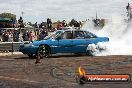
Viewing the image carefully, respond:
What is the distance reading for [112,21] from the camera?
27.6 m

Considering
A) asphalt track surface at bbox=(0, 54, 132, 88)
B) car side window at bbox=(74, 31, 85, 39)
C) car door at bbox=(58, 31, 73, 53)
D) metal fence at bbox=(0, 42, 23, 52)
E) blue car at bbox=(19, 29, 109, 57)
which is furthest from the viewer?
metal fence at bbox=(0, 42, 23, 52)

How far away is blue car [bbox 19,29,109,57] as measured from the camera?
19.2 m

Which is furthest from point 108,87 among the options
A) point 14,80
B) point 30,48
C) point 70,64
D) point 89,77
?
point 30,48

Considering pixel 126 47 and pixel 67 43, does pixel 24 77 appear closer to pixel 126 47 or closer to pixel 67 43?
pixel 67 43

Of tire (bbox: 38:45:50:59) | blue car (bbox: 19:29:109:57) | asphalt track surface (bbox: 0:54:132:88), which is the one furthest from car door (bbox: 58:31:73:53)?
asphalt track surface (bbox: 0:54:132:88)

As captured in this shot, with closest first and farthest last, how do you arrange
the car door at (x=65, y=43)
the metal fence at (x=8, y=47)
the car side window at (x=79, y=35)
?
the car door at (x=65, y=43), the car side window at (x=79, y=35), the metal fence at (x=8, y=47)

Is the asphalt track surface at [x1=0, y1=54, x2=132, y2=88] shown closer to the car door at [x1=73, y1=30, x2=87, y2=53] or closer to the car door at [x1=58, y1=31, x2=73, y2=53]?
the car door at [x1=58, y1=31, x2=73, y2=53]

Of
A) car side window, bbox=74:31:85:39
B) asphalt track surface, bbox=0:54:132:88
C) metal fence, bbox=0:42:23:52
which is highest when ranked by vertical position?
car side window, bbox=74:31:85:39

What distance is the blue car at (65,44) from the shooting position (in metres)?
19.2

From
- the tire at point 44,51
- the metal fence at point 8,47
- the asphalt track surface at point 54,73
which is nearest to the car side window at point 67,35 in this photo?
the tire at point 44,51

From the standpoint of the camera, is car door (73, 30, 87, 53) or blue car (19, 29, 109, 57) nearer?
blue car (19, 29, 109, 57)

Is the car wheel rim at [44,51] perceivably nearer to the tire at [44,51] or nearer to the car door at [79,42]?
the tire at [44,51]

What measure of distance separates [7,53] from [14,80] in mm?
11786

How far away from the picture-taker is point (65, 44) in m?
19.7
